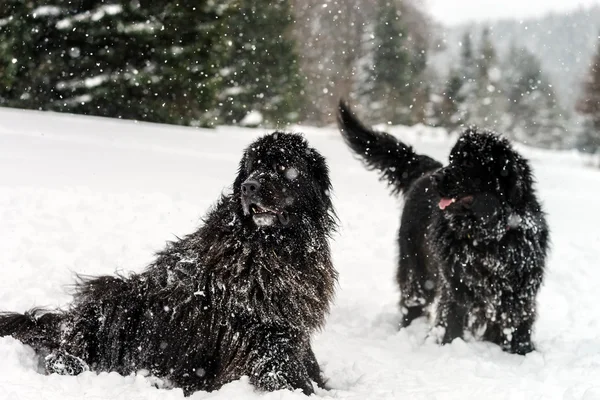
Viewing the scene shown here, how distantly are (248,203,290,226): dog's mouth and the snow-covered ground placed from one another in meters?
1.05

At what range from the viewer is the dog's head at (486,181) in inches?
209

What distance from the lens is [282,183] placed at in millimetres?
4000

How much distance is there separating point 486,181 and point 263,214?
2499 mm

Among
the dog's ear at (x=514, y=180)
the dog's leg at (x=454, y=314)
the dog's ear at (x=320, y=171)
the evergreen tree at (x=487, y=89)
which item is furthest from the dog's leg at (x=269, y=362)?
the evergreen tree at (x=487, y=89)

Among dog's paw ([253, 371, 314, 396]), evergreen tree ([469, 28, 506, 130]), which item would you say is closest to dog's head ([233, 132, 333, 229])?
dog's paw ([253, 371, 314, 396])

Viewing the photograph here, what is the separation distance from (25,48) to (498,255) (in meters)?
14.2

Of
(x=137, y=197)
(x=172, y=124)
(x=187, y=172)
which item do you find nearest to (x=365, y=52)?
(x=172, y=124)

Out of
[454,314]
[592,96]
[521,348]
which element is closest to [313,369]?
[454,314]

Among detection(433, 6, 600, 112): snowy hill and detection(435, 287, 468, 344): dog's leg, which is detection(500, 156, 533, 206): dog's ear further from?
detection(433, 6, 600, 112): snowy hill

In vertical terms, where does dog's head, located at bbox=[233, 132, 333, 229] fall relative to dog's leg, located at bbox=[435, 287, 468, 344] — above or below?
above

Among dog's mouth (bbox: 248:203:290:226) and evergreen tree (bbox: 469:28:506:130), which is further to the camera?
evergreen tree (bbox: 469:28:506:130)

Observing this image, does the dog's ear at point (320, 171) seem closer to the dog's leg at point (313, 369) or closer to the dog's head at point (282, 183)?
the dog's head at point (282, 183)

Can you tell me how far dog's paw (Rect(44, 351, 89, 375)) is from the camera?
12.5ft

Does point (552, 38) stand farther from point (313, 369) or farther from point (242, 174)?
point (313, 369)
